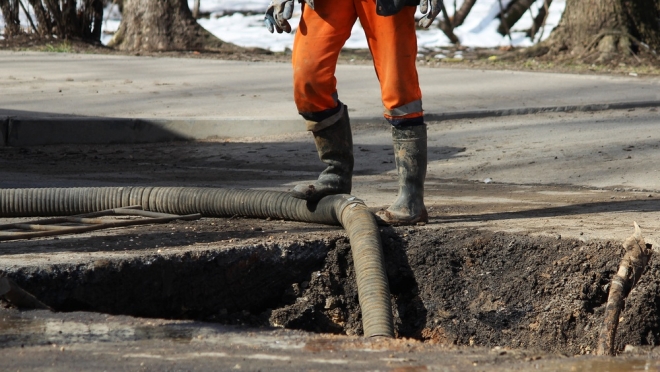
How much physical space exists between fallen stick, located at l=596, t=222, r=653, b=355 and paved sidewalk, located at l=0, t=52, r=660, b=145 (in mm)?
4465

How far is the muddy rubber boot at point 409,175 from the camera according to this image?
425 centimetres

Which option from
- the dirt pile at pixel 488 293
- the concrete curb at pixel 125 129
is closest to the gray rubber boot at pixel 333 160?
the dirt pile at pixel 488 293

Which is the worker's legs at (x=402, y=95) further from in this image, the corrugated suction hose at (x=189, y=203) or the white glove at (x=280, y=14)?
the white glove at (x=280, y=14)

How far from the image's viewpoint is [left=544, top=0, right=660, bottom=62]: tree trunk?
12.2 meters

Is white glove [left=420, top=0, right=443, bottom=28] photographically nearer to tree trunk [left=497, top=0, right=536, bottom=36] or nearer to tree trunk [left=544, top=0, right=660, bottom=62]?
tree trunk [left=544, top=0, right=660, bottom=62]

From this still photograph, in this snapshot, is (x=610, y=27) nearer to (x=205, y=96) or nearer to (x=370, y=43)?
(x=205, y=96)

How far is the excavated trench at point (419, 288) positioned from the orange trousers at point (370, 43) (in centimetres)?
67

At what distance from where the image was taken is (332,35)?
4043 mm

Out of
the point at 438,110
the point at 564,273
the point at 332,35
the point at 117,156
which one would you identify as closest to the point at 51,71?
the point at 117,156

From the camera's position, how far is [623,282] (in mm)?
3594

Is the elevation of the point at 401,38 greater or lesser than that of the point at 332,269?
greater

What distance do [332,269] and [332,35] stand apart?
3.47ft

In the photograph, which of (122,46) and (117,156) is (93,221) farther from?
(122,46)

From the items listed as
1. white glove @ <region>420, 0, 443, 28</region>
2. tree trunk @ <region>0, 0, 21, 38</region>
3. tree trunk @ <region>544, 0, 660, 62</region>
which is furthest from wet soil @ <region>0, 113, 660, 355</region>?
tree trunk @ <region>0, 0, 21, 38</region>
